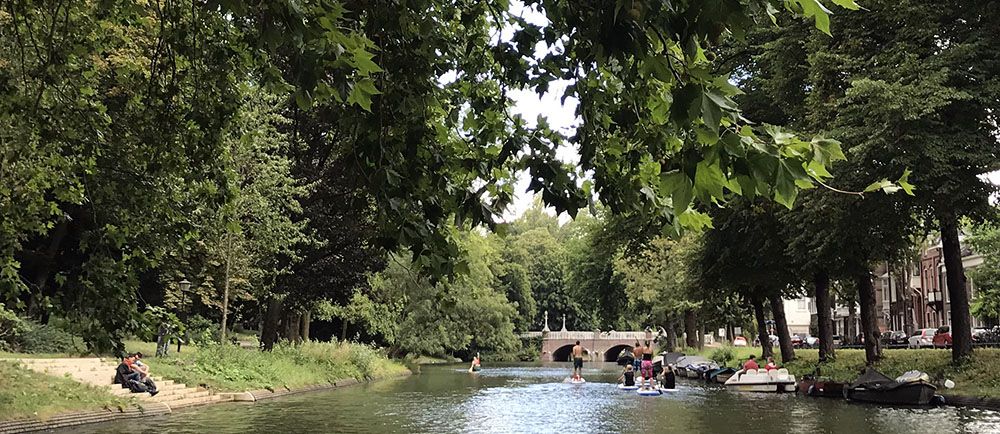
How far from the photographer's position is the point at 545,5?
4.05 meters

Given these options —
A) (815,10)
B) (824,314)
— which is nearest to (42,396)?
(815,10)

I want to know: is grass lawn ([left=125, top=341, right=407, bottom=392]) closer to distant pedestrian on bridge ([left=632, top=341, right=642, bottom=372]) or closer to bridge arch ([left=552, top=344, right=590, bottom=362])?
distant pedestrian on bridge ([left=632, top=341, right=642, bottom=372])

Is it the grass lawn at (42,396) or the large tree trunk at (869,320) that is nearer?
the grass lawn at (42,396)

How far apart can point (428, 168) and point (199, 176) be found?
2509 millimetres

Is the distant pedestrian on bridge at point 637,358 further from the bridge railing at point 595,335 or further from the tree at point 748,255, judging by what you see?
the bridge railing at point 595,335

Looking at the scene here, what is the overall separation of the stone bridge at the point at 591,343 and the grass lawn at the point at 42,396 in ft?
216

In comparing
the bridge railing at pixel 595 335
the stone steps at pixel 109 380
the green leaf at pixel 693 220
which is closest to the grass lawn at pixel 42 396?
the stone steps at pixel 109 380

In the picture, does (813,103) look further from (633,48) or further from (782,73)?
(633,48)

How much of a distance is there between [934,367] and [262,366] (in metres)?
19.8

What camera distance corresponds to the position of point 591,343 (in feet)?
276

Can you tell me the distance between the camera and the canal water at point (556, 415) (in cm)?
1595

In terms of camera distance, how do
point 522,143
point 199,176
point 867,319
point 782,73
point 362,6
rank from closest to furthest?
point 362,6, point 522,143, point 199,176, point 782,73, point 867,319

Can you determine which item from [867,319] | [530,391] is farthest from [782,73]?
[530,391]

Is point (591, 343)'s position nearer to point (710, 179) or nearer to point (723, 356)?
point (723, 356)
